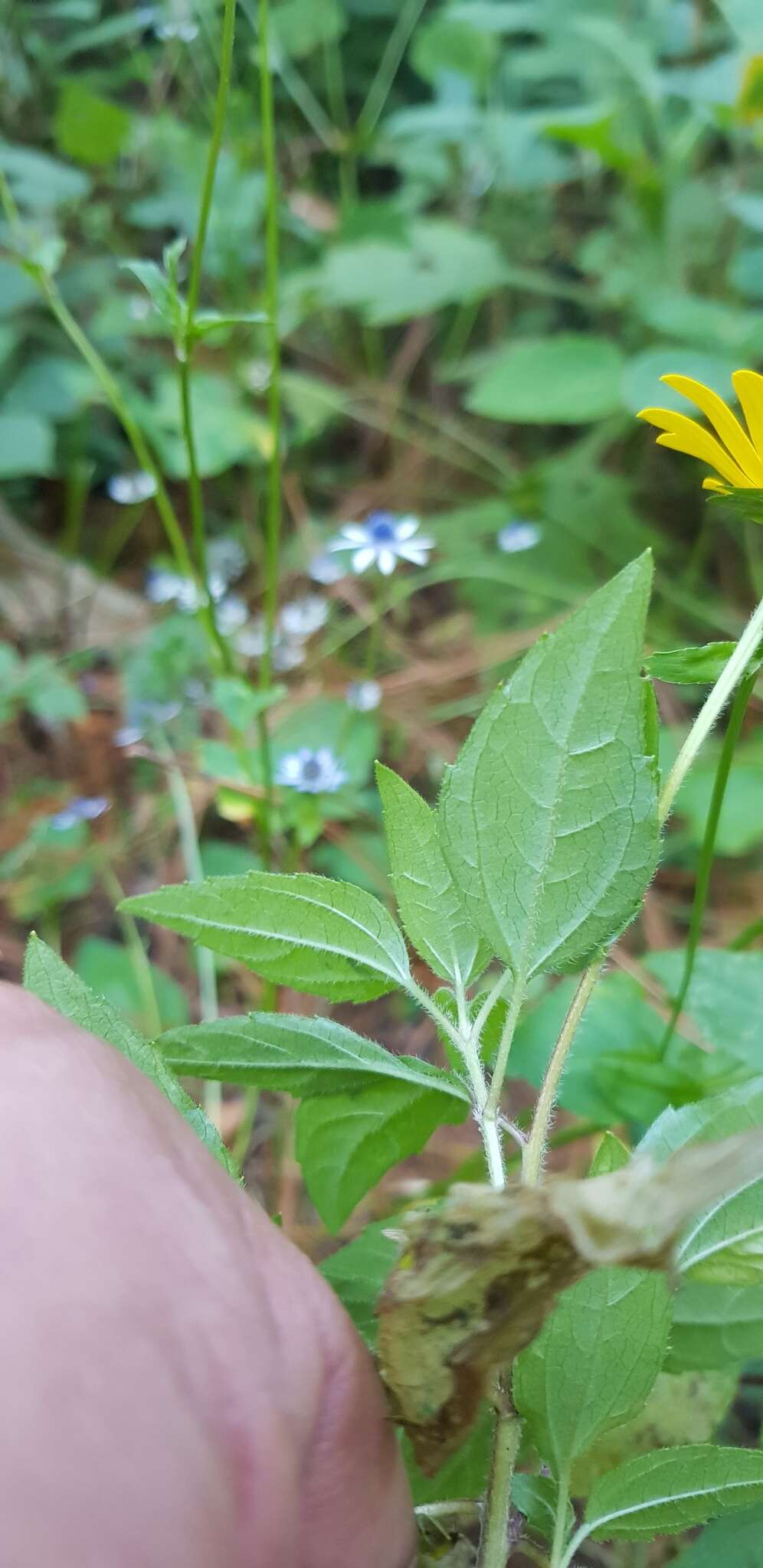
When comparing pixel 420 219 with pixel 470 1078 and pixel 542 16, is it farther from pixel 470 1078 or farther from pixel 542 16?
pixel 470 1078

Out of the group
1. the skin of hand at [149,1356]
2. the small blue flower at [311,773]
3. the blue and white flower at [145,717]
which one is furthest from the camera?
the blue and white flower at [145,717]

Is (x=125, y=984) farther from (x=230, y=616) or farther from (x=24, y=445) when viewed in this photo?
(x=24, y=445)

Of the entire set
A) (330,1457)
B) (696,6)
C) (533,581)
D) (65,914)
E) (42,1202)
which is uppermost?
(696,6)

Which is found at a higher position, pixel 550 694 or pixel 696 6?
pixel 696 6

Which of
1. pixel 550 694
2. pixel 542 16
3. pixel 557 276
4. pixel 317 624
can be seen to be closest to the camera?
pixel 550 694

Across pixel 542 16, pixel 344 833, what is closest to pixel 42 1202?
pixel 344 833

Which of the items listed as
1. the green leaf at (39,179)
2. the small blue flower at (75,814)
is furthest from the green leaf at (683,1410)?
the green leaf at (39,179)

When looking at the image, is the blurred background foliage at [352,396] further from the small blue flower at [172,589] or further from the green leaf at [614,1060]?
the green leaf at [614,1060]
